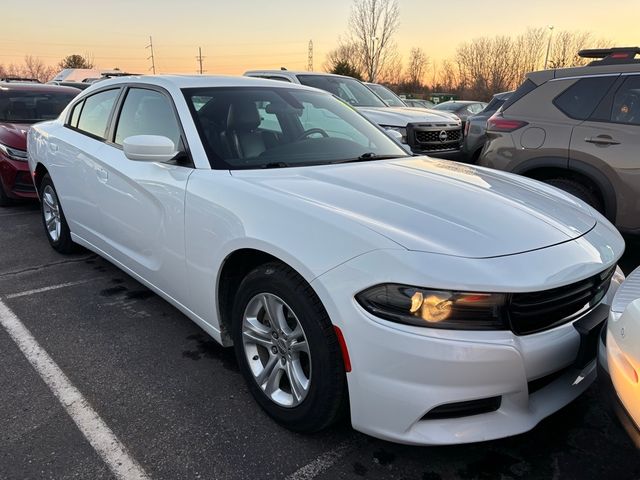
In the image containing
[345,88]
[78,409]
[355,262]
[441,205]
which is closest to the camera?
[355,262]

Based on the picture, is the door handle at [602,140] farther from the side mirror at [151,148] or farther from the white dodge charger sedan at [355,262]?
the side mirror at [151,148]

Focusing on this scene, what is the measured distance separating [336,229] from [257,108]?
1.57 metres

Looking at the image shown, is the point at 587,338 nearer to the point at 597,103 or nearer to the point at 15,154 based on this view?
the point at 597,103

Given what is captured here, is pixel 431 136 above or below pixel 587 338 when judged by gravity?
above

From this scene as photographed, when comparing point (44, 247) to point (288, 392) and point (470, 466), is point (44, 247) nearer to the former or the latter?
point (288, 392)

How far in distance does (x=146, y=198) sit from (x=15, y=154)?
429 cm

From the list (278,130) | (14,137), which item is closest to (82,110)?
(278,130)

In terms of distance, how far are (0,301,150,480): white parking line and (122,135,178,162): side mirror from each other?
1327 mm

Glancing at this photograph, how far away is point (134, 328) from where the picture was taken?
3.45 metres

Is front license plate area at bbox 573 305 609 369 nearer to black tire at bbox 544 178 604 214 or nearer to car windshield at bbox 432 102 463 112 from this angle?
black tire at bbox 544 178 604 214

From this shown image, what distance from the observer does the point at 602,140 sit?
4469 mm

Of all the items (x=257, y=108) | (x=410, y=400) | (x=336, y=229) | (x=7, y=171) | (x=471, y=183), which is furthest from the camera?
(x=7, y=171)

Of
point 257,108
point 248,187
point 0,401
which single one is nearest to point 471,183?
point 248,187

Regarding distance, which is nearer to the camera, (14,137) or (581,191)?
(581,191)
